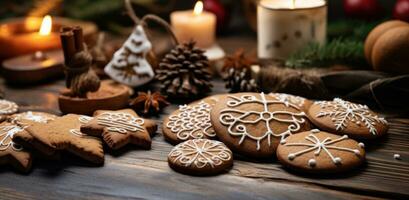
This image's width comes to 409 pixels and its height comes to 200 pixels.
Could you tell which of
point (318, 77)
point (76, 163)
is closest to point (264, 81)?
point (318, 77)

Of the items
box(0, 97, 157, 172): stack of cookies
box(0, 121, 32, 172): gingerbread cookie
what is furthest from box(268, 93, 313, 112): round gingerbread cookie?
box(0, 121, 32, 172): gingerbread cookie

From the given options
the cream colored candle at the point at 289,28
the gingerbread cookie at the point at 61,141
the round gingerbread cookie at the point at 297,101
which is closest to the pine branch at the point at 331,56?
the cream colored candle at the point at 289,28

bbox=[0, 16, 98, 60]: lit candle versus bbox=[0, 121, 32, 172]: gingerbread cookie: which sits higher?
bbox=[0, 16, 98, 60]: lit candle

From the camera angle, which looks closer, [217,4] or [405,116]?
[405,116]

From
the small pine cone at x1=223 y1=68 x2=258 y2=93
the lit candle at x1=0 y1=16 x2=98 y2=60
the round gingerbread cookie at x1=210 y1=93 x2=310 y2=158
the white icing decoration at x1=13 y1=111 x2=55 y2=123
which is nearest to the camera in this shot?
the round gingerbread cookie at x1=210 y1=93 x2=310 y2=158

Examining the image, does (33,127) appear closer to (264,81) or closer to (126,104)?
(126,104)

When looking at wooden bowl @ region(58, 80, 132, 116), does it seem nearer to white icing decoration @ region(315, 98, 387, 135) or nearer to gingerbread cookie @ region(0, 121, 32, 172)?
gingerbread cookie @ region(0, 121, 32, 172)

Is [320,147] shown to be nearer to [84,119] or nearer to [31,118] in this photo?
[84,119]
